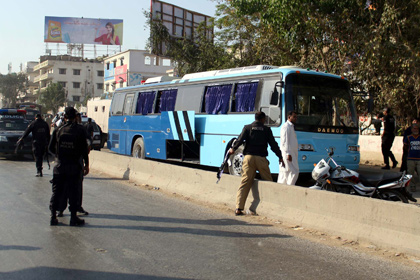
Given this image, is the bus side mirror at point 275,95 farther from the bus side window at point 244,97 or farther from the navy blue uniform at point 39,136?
the navy blue uniform at point 39,136

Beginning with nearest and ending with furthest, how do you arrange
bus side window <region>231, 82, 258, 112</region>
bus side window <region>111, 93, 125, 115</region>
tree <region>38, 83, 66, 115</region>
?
1. bus side window <region>231, 82, 258, 112</region>
2. bus side window <region>111, 93, 125, 115</region>
3. tree <region>38, 83, 66, 115</region>

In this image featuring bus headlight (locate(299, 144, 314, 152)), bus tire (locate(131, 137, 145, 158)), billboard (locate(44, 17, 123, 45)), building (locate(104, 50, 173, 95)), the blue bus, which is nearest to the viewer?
bus headlight (locate(299, 144, 314, 152))

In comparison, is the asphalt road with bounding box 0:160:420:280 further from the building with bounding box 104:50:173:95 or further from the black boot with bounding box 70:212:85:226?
the building with bounding box 104:50:173:95

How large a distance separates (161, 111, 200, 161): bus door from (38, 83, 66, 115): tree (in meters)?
63.6

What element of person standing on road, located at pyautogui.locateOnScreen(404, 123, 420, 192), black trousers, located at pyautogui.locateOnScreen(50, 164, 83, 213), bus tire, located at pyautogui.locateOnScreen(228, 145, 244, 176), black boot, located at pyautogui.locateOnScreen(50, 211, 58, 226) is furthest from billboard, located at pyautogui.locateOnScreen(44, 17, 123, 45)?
black boot, located at pyautogui.locateOnScreen(50, 211, 58, 226)

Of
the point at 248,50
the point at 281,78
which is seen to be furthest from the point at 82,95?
the point at 281,78

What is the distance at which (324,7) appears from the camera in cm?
1461

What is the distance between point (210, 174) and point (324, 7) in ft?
28.3

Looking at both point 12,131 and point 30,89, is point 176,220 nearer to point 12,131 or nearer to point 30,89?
point 12,131

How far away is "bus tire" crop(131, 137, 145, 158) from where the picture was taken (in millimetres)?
15705

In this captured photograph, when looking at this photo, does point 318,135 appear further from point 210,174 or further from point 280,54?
point 280,54

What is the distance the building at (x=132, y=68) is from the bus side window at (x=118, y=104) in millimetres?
37449

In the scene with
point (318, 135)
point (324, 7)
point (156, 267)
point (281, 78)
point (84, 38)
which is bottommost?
point (156, 267)

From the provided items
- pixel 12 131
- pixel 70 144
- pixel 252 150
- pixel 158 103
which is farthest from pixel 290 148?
pixel 12 131
